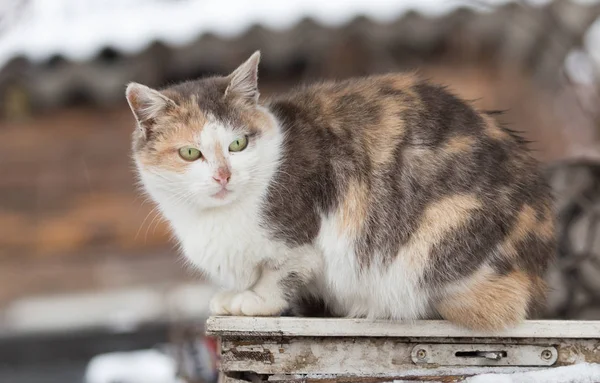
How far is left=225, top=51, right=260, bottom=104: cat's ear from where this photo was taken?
207 cm

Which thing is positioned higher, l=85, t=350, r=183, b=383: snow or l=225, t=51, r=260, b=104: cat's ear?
l=225, t=51, r=260, b=104: cat's ear

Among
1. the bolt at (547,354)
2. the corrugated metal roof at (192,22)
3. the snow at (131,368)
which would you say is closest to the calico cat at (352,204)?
the bolt at (547,354)

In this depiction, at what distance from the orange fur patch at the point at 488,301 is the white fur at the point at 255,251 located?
0.27ft

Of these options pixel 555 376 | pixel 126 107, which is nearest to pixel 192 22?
pixel 126 107

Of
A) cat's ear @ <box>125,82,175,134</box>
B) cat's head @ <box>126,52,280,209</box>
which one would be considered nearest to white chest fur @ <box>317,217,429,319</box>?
cat's head @ <box>126,52,280,209</box>

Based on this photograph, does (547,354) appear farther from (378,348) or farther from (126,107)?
(126,107)

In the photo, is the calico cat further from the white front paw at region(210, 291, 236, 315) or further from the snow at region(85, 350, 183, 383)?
the snow at region(85, 350, 183, 383)

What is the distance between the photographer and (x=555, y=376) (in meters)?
1.78

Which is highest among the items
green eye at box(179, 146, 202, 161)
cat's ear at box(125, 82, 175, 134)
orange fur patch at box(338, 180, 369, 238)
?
cat's ear at box(125, 82, 175, 134)

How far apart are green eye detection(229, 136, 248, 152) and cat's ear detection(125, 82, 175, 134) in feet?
0.65

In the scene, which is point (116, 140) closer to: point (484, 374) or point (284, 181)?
point (284, 181)

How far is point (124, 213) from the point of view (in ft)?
14.4

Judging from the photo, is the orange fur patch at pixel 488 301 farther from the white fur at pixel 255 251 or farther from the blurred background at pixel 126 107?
the blurred background at pixel 126 107

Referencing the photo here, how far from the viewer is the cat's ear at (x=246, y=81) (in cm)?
→ 207
